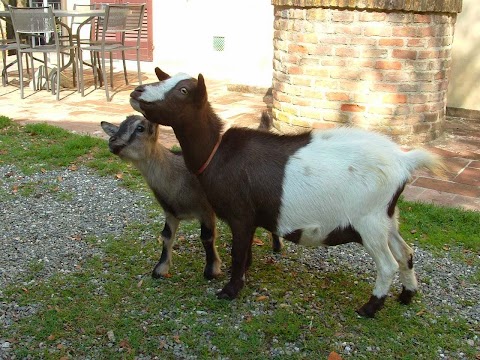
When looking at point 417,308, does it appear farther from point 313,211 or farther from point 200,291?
point 200,291

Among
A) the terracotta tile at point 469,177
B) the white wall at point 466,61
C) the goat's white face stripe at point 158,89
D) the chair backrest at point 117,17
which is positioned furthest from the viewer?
the chair backrest at point 117,17

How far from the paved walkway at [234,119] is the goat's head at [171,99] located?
5.29ft

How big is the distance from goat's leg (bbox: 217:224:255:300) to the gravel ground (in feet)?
0.59

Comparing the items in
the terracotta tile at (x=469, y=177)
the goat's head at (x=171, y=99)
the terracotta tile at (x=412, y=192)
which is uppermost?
the goat's head at (x=171, y=99)

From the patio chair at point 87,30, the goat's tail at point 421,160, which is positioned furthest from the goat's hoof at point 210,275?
the patio chair at point 87,30

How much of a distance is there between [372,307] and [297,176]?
33.7 inches

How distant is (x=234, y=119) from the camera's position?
711 centimetres

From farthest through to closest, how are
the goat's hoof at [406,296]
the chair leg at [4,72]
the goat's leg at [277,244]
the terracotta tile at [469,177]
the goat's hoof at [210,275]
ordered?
the chair leg at [4,72]
the terracotta tile at [469,177]
the goat's leg at [277,244]
the goat's hoof at [210,275]
the goat's hoof at [406,296]

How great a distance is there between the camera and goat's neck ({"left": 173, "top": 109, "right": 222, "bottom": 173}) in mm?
3025

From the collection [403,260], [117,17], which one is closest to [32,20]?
[117,17]

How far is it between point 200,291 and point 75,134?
3.68 m

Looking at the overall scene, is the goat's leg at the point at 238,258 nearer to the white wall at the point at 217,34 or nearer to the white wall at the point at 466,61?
the white wall at the point at 466,61

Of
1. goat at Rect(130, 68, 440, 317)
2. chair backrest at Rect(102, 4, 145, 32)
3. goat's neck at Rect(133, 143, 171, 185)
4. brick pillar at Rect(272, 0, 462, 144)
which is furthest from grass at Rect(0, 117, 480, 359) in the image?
chair backrest at Rect(102, 4, 145, 32)

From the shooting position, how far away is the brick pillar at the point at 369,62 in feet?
18.8
